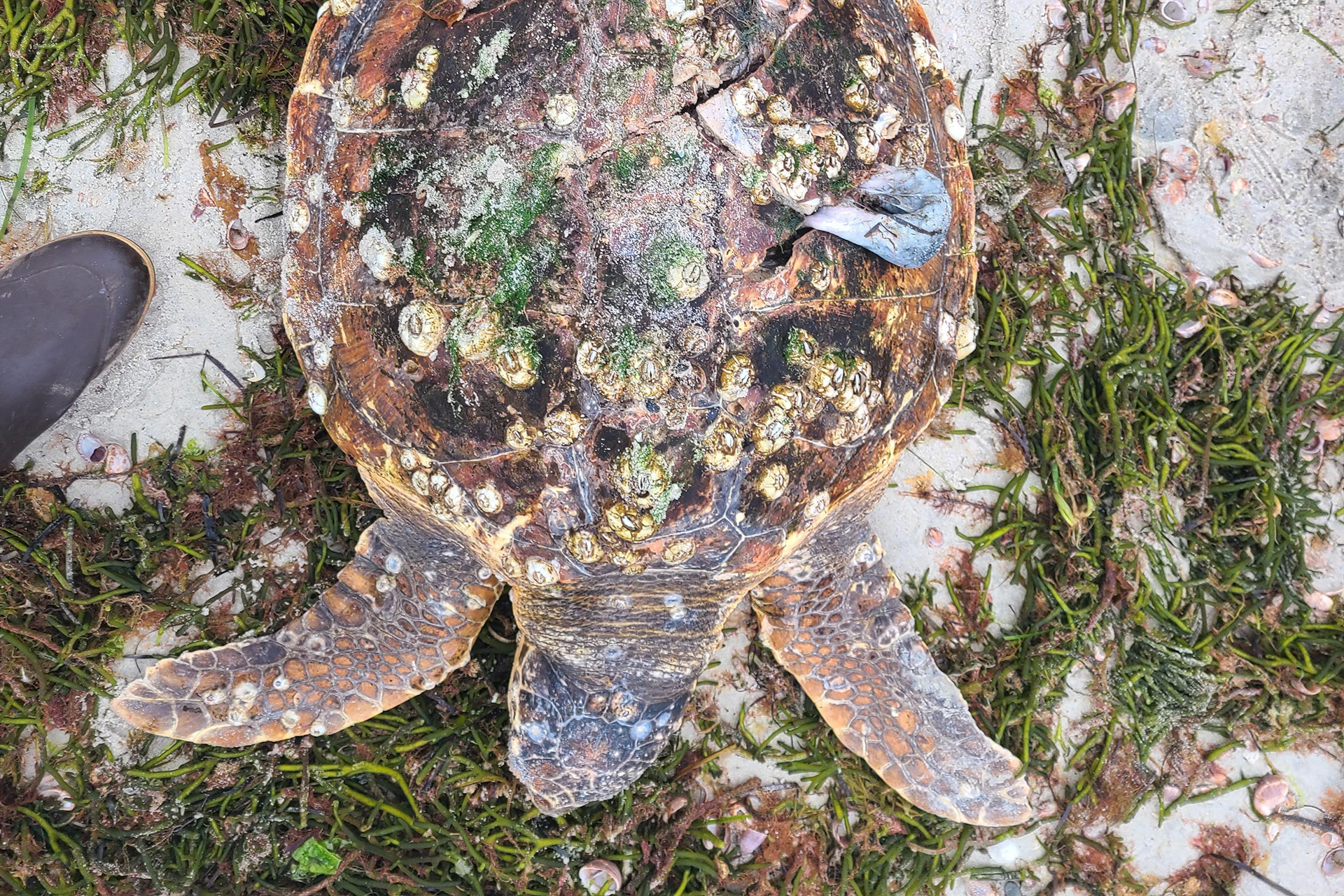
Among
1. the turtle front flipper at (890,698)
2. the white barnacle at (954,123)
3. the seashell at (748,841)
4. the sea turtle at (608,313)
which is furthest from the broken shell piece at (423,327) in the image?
the seashell at (748,841)

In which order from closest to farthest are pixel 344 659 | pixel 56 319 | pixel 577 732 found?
pixel 577 732 < pixel 344 659 < pixel 56 319

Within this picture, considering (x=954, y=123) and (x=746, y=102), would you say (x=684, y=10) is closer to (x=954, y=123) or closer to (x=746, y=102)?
(x=746, y=102)

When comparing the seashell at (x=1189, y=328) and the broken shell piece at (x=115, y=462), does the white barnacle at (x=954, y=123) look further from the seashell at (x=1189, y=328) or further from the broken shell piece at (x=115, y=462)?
the broken shell piece at (x=115, y=462)

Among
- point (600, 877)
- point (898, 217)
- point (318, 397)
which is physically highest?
point (898, 217)

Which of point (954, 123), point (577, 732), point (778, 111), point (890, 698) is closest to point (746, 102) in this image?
point (778, 111)

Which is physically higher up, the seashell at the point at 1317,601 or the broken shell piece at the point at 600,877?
the seashell at the point at 1317,601

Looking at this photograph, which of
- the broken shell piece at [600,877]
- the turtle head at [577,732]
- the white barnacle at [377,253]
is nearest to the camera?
the white barnacle at [377,253]
